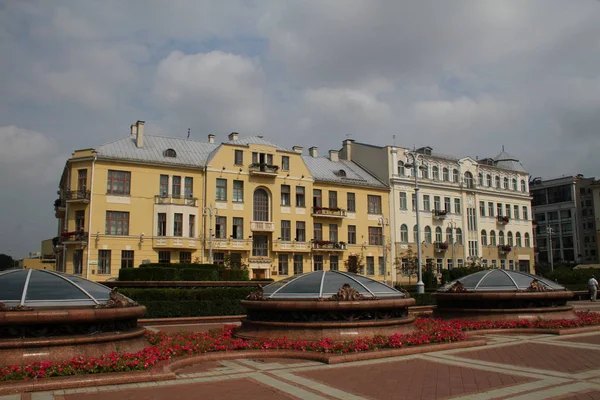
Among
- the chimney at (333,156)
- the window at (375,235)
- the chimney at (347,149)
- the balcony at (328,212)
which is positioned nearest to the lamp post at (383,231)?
the window at (375,235)

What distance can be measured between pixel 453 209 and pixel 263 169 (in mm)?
23259

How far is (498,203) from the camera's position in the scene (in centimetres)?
6381

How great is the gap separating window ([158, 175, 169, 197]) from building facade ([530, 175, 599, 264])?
200ft

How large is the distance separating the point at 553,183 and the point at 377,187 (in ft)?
156

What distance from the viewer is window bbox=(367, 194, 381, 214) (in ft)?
177

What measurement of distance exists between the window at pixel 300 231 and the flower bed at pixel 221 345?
32.0 metres

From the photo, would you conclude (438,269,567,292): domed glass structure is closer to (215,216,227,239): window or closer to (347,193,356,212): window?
(215,216,227,239): window

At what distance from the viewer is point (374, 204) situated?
54375mm

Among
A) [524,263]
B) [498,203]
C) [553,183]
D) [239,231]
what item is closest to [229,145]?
[239,231]

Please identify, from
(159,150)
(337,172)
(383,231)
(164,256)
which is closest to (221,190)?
(159,150)

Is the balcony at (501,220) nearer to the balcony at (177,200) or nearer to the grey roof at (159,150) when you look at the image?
the grey roof at (159,150)

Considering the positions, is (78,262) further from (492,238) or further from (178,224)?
(492,238)

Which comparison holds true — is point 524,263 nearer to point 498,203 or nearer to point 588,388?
point 498,203

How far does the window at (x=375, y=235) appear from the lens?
175 ft
